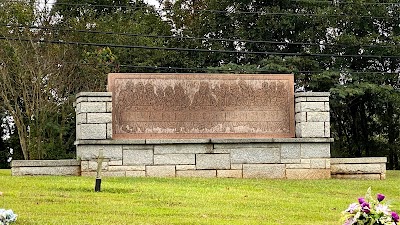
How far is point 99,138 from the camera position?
17438mm

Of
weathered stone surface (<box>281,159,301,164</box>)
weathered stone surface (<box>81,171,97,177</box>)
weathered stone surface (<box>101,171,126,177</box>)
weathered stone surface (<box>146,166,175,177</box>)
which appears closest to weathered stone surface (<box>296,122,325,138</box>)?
weathered stone surface (<box>281,159,301,164</box>)

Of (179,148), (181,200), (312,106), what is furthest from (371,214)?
(312,106)

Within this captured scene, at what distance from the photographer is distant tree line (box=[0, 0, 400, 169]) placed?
2914cm

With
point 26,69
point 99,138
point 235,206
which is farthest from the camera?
point 26,69

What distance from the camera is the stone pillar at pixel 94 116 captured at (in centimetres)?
1747

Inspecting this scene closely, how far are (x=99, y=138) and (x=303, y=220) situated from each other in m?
7.64

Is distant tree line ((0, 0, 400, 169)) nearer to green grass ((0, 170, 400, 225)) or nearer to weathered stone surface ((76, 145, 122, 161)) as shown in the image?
weathered stone surface ((76, 145, 122, 161))

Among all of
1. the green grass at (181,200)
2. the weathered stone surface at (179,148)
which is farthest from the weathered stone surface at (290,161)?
the weathered stone surface at (179,148)

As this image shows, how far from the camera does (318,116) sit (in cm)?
1814

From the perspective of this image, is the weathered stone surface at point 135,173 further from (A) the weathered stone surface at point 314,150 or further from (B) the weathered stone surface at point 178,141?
(A) the weathered stone surface at point 314,150

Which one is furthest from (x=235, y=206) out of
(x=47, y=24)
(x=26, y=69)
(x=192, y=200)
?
(x=47, y=24)

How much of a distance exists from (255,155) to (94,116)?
12.5 ft

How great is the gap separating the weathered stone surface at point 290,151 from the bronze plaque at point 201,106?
0.32 metres

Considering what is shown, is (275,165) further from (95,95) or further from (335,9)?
(335,9)
